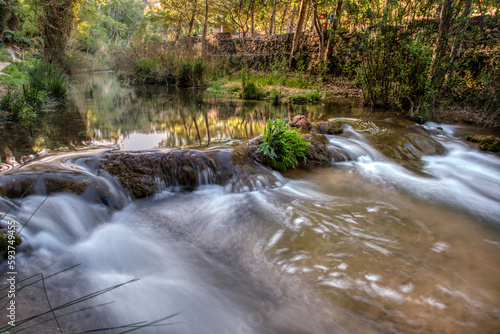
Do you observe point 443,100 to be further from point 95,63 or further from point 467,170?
point 95,63

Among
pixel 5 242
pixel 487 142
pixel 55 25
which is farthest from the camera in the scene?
pixel 55 25

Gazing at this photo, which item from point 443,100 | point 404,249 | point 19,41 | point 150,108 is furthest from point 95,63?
point 404,249

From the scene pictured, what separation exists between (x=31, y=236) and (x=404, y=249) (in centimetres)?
357

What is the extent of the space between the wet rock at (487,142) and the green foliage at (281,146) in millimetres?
4169

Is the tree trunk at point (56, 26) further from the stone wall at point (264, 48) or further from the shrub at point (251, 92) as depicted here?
the shrub at point (251, 92)

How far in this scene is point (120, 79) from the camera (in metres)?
17.9

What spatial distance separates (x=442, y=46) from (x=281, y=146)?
5.97 m

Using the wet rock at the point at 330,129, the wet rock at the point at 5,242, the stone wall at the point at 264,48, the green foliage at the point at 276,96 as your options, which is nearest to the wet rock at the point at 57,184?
the wet rock at the point at 5,242

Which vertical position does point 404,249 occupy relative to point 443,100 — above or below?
below

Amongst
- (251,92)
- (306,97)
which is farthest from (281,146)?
(251,92)

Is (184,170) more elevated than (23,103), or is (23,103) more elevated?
(23,103)

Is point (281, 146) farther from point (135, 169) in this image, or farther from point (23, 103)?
point (23, 103)

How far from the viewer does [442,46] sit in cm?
748

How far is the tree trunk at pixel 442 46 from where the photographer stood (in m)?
7.34
